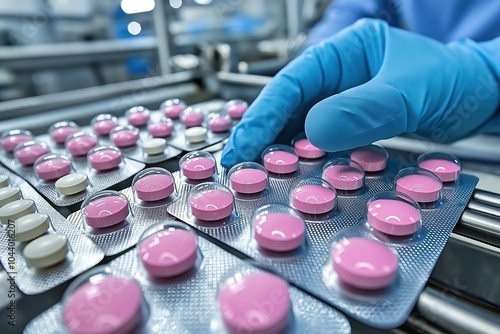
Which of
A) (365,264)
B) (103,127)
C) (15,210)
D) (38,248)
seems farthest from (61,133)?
(365,264)

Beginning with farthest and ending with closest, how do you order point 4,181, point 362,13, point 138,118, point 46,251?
point 362,13 < point 138,118 < point 4,181 < point 46,251

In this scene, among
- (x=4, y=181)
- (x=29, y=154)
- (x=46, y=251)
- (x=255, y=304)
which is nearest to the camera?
(x=255, y=304)

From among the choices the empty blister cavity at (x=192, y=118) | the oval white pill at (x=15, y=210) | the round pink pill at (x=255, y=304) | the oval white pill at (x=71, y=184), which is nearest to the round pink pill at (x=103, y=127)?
the empty blister cavity at (x=192, y=118)

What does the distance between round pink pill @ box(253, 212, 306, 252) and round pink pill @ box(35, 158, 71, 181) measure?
1.59 ft

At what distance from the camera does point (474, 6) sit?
1242 mm

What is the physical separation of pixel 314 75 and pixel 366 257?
1.75 ft

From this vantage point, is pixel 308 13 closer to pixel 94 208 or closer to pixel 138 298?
pixel 94 208

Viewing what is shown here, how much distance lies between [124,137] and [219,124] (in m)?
→ 0.26

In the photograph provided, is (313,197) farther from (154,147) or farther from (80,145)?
(80,145)

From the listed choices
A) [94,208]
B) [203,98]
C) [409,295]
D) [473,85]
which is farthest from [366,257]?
[203,98]

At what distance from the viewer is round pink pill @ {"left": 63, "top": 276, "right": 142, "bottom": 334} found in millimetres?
364

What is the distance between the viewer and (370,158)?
742mm

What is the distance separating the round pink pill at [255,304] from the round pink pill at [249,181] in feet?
0.86

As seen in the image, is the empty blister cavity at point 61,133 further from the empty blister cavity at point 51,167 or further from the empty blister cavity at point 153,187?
the empty blister cavity at point 153,187
